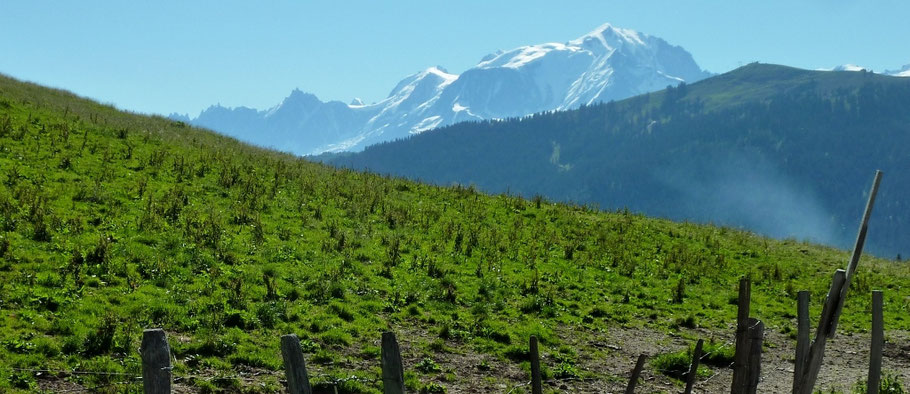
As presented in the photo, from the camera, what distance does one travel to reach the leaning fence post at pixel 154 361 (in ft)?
21.6

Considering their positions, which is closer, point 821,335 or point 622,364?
point 821,335

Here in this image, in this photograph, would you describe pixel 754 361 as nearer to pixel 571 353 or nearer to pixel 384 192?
pixel 571 353

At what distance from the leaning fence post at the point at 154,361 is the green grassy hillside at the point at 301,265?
18.5ft

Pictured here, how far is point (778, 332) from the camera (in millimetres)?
20969

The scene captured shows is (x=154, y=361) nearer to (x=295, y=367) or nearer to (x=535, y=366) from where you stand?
(x=295, y=367)

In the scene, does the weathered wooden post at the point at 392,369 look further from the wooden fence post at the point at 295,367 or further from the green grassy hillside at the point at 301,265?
the green grassy hillside at the point at 301,265

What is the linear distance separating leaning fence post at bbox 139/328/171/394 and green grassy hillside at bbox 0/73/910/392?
563 centimetres

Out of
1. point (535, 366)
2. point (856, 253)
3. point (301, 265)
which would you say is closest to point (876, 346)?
point (856, 253)

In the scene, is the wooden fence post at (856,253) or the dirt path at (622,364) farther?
the dirt path at (622,364)

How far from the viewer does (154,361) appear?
21.6 feet

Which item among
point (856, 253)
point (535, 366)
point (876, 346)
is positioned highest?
point (856, 253)

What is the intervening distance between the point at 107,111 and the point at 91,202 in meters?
26.2

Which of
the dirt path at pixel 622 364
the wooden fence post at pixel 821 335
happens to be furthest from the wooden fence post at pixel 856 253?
the dirt path at pixel 622 364

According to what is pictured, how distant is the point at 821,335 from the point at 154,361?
9.17 m
